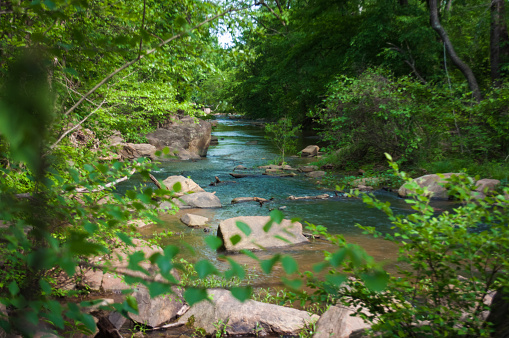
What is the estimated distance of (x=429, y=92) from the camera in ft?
40.5

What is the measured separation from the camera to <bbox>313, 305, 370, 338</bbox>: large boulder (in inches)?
145

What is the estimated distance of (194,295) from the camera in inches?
40.2

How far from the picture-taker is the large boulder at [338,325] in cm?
369

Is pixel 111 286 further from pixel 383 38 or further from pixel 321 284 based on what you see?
pixel 383 38

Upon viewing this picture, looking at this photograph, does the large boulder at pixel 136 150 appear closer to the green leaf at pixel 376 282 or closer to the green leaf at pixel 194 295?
the green leaf at pixel 194 295

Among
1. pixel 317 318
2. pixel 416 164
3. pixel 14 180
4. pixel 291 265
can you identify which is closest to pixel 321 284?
pixel 291 265

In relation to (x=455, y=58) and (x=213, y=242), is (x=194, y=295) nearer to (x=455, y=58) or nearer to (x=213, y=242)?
(x=213, y=242)

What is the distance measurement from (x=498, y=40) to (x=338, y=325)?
521 inches

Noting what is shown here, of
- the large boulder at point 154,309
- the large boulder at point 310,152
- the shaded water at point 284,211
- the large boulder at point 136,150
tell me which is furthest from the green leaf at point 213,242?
the large boulder at point 310,152

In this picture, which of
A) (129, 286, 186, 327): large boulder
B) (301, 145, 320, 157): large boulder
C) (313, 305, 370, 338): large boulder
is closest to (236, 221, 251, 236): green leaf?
(313, 305, 370, 338): large boulder

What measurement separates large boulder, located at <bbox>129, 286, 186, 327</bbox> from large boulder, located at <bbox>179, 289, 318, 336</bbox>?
0.17 meters

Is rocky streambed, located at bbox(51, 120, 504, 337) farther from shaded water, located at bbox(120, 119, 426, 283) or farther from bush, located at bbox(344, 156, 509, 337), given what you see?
bush, located at bbox(344, 156, 509, 337)

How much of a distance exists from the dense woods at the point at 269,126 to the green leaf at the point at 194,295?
1cm

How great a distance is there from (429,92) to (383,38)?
19.4 feet
